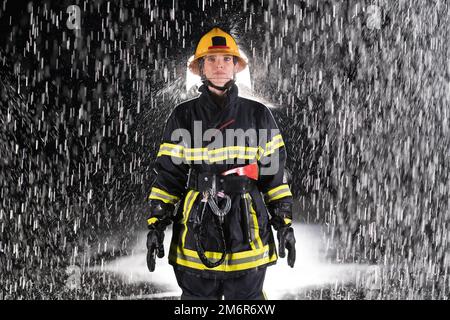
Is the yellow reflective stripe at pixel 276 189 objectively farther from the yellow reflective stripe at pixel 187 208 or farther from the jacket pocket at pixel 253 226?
the yellow reflective stripe at pixel 187 208

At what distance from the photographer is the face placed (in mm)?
2865

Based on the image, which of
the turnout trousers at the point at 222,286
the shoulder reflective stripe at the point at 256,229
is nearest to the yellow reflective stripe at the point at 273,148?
the shoulder reflective stripe at the point at 256,229

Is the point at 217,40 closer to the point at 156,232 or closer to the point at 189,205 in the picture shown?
the point at 189,205

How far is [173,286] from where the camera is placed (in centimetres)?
474

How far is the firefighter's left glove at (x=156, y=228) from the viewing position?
108 inches

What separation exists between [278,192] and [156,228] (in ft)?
2.38

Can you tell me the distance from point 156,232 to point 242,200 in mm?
513

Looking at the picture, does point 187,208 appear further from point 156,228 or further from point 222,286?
point 222,286

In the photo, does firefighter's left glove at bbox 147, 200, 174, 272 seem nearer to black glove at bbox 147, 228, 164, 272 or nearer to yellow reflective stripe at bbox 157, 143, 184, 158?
black glove at bbox 147, 228, 164, 272

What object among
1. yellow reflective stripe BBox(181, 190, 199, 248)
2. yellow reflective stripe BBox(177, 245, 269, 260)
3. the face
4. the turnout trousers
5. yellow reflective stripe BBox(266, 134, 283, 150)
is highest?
the face

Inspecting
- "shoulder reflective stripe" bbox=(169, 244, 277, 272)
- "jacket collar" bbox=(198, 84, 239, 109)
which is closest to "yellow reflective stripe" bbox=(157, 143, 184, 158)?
→ "jacket collar" bbox=(198, 84, 239, 109)

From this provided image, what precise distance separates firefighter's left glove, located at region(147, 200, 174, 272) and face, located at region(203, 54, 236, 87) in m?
0.78

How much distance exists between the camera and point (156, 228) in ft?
9.07

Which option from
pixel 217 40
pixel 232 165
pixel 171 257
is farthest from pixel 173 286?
pixel 217 40
